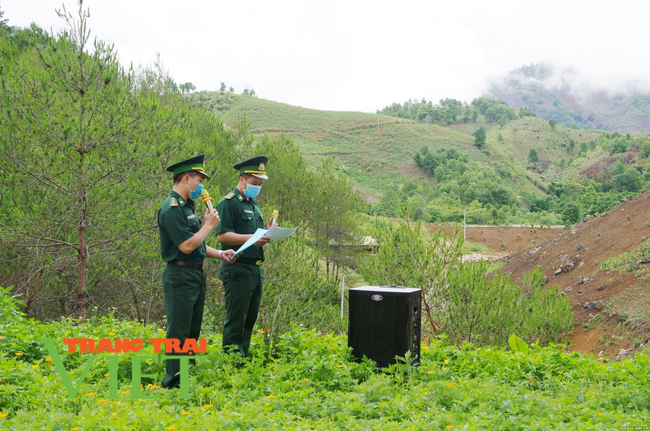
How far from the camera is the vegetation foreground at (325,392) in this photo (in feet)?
9.80

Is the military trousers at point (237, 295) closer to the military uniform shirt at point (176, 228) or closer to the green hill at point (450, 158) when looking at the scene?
the military uniform shirt at point (176, 228)

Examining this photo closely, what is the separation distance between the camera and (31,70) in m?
7.56

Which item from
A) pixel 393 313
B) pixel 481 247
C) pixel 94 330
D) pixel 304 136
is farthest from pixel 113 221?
pixel 304 136

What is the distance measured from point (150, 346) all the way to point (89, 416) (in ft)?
5.60

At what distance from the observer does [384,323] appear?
425 centimetres

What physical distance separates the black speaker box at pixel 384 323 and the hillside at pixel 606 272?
26.7ft

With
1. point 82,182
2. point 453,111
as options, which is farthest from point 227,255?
point 453,111

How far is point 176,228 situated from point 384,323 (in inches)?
70.8

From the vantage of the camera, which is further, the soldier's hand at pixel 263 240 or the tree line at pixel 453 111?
the tree line at pixel 453 111

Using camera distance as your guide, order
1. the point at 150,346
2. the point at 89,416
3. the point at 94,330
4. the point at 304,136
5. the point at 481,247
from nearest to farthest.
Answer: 1. the point at 89,416
2. the point at 150,346
3. the point at 94,330
4. the point at 481,247
5. the point at 304,136

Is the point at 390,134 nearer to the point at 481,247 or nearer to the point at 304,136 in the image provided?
the point at 304,136

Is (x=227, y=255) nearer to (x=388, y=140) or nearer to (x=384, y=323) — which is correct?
(x=384, y=323)

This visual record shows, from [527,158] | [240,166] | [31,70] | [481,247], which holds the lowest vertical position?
[481,247]

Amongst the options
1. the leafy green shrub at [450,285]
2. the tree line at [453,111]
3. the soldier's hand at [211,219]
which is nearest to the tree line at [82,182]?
the leafy green shrub at [450,285]
